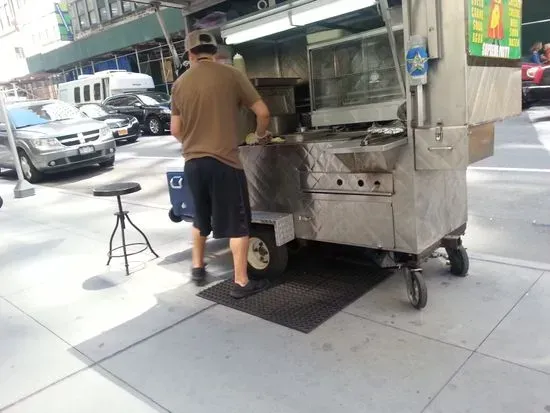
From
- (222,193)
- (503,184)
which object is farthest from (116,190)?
(503,184)

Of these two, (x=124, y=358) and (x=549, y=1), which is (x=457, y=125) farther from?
(x=549, y=1)

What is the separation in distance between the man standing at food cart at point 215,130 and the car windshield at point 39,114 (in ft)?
28.0

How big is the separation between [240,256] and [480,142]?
1.88 metres

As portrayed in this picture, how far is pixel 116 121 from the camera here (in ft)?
49.5

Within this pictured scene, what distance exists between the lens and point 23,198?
889 centimetres

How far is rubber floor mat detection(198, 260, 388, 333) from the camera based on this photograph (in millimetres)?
3447

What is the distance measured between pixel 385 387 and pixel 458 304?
113 centimetres

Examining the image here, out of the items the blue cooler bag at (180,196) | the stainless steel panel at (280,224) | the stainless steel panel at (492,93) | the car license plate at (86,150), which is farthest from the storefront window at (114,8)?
the stainless steel panel at (492,93)

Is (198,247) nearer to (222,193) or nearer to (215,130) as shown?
(222,193)

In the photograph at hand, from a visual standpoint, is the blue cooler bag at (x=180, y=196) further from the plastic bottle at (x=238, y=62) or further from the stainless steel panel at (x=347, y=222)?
the stainless steel panel at (x=347, y=222)

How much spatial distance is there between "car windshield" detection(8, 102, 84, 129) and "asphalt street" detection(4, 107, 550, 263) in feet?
4.24

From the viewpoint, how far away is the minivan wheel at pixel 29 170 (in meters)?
10.5

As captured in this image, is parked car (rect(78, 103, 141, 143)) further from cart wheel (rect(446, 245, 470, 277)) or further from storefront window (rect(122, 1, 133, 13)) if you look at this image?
cart wheel (rect(446, 245, 470, 277))

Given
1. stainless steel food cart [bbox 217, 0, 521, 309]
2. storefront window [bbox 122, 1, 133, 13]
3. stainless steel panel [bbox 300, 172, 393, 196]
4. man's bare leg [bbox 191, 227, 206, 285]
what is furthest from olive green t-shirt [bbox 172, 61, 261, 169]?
storefront window [bbox 122, 1, 133, 13]
